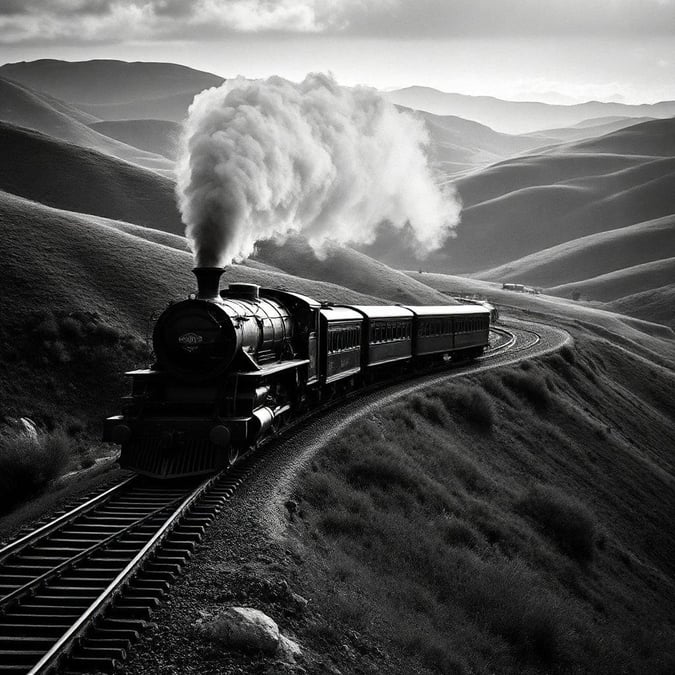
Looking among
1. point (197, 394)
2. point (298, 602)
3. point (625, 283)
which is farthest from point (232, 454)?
point (625, 283)

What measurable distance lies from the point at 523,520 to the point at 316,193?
14.5 meters

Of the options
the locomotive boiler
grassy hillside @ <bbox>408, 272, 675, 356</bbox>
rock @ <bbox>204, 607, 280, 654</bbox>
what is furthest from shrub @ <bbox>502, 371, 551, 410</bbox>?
grassy hillside @ <bbox>408, 272, 675, 356</bbox>

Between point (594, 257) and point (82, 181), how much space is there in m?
135

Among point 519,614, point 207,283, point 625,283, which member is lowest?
point 625,283

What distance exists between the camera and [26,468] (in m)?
15.0

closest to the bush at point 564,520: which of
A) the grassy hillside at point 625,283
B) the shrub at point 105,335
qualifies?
the shrub at point 105,335

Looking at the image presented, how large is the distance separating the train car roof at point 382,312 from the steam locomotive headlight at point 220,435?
12.5m

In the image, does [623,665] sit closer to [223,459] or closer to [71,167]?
[223,459]

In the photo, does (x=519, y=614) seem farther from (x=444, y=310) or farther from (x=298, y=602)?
(x=444, y=310)

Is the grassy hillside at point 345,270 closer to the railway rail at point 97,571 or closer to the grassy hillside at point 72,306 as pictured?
the grassy hillside at point 72,306

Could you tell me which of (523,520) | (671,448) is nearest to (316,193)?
(523,520)

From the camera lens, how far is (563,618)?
1299 cm

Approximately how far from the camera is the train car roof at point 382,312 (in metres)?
25.1

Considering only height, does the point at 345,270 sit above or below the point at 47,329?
below
